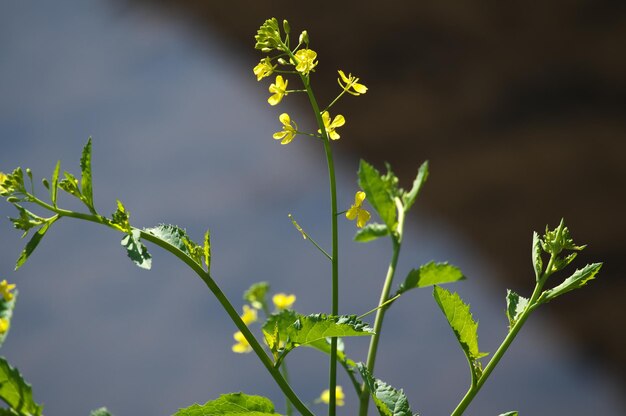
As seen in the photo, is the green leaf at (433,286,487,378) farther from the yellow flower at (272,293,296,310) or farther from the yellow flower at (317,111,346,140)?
the yellow flower at (272,293,296,310)

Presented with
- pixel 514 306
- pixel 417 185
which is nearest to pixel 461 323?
pixel 514 306

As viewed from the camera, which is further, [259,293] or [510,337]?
[259,293]

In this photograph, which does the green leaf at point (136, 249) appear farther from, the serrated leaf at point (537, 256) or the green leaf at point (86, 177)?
the serrated leaf at point (537, 256)

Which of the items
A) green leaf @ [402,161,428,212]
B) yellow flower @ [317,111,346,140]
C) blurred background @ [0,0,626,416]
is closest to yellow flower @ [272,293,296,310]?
green leaf @ [402,161,428,212]

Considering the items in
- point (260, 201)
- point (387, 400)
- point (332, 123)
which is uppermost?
point (260, 201)

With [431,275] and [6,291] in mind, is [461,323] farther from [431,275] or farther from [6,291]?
[6,291]

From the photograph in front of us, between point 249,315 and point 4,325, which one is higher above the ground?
point 249,315

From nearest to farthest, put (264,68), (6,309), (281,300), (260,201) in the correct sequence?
(6,309) < (264,68) < (281,300) < (260,201)
